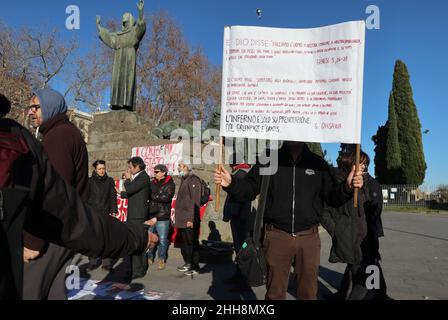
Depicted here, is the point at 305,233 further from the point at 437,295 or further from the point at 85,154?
the point at 437,295

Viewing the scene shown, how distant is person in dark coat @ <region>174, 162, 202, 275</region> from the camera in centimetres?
711

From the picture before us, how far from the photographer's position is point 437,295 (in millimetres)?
5574

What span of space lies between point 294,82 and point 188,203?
4125 millimetres

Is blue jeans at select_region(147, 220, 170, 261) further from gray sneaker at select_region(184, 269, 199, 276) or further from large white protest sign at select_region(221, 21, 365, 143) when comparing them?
large white protest sign at select_region(221, 21, 365, 143)

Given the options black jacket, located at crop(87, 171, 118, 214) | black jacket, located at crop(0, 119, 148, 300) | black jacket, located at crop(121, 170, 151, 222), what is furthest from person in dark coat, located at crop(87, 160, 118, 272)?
black jacket, located at crop(0, 119, 148, 300)

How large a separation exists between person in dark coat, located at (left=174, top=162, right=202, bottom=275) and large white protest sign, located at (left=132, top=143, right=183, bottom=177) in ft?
10.4

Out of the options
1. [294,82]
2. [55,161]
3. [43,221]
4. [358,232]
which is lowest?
[358,232]

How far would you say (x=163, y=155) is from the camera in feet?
36.0

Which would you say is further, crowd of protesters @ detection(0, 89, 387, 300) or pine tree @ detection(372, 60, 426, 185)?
pine tree @ detection(372, 60, 426, 185)

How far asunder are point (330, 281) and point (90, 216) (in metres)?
5.54

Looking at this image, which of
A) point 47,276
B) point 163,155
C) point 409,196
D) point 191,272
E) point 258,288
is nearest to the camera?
point 47,276

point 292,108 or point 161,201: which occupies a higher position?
point 292,108

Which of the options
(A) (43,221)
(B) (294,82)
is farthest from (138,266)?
(A) (43,221)

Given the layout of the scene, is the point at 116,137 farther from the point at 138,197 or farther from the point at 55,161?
the point at 55,161
